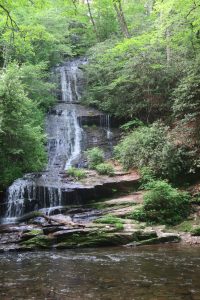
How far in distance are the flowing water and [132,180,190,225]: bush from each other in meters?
2.63

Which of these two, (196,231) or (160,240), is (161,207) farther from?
(160,240)

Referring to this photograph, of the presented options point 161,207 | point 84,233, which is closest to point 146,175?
point 161,207

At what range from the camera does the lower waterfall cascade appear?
14.6m

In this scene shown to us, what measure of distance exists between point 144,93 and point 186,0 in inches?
257

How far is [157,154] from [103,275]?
29.3 ft

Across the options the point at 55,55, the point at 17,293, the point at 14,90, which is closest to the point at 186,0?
the point at 14,90

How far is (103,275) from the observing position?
24.2ft

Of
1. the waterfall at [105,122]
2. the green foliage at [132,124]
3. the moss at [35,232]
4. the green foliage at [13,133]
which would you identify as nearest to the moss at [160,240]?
the moss at [35,232]

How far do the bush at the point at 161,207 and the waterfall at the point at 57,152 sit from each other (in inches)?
152

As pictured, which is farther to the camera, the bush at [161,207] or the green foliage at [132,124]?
the green foliage at [132,124]

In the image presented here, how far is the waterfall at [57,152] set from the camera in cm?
1463

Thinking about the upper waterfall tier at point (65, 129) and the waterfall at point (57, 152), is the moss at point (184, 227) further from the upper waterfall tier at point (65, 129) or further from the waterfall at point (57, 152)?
the upper waterfall tier at point (65, 129)

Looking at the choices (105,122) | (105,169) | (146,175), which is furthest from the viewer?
(105,122)

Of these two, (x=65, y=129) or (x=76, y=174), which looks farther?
(x=65, y=129)
